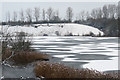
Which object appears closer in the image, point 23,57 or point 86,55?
point 23,57

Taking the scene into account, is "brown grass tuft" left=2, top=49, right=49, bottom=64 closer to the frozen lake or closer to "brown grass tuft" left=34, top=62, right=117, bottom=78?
the frozen lake

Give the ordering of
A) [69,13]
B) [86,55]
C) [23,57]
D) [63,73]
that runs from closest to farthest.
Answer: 1. [63,73]
2. [23,57]
3. [86,55]
4. [69,13]

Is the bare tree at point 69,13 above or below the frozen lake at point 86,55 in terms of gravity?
above

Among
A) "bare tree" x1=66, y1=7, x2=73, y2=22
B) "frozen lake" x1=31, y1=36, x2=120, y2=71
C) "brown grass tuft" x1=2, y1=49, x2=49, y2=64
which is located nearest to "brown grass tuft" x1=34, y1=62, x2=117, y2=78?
"frozen lake" x1=31, y1=36, x2=120, y2=71

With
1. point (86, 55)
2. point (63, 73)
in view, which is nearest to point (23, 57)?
point (86, 55)

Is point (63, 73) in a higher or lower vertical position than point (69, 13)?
lower

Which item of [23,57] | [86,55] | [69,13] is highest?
[69,13]

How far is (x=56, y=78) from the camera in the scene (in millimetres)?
9633

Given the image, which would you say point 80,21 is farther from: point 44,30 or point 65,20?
point 44,30

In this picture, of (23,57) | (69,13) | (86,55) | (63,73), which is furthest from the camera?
(69,13)

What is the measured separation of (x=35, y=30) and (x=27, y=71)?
4691 cm

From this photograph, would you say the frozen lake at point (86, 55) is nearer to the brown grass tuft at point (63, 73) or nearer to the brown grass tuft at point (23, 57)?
the brown grass tuft at point (23, 57)

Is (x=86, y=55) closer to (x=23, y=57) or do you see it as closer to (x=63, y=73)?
(x=23, y=57)

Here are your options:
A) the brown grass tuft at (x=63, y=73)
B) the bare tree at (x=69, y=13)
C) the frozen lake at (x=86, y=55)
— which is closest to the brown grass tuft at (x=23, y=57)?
the frozen lake at (x=86, y=55)
